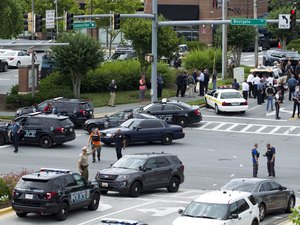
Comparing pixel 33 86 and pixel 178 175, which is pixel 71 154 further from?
pixel 33 86

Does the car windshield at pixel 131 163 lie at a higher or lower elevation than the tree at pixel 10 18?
lower

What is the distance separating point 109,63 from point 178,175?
30459mm

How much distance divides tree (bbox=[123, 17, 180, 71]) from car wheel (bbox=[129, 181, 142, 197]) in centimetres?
2948

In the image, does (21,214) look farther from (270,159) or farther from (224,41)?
(224,41)

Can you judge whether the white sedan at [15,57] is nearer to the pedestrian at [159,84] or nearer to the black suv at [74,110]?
the pedestrian at [159,84]

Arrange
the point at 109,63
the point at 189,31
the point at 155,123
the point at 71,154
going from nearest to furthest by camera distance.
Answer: the point at 71,154, the point at 155,123, the point at 109,63, the point at 189,31

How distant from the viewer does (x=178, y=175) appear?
32.6 m

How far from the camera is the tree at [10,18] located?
57562mm

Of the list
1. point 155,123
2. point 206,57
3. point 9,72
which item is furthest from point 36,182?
point 9,72

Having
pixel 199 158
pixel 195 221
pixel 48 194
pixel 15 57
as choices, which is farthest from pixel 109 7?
pixel 195 221

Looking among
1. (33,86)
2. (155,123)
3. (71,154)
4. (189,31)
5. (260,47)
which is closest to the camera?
(71,154)

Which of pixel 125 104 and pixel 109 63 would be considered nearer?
pixel 125 104

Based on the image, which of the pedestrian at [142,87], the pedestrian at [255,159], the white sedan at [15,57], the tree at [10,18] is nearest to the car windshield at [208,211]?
the pedestrian at [255,159]

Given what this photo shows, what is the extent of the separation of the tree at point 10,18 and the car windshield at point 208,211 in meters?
36.6
